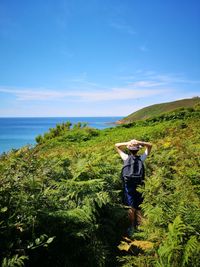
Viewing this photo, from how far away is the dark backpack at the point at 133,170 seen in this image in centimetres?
661

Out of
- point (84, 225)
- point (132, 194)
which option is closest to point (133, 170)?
point (132, 194)

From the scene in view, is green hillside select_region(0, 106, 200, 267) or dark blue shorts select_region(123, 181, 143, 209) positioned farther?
dark blue shorts select_region(123, 181, 143, 209)

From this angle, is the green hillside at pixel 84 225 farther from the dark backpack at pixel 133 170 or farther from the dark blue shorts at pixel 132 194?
the dark backpack at pixel 133 170

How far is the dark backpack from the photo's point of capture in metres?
6.61

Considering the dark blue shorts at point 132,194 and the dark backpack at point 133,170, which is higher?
the dark backpack at point 133,170

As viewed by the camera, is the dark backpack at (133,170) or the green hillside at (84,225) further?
the dark backpack at (133,170)

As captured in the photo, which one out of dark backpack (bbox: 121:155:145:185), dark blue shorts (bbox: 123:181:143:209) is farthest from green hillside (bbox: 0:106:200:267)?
dark backpack (bbox: 121:155:145:185)

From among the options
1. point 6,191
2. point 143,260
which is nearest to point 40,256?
point 6,191

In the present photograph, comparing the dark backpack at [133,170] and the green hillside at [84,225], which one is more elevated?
the dark backpack at [133,170]

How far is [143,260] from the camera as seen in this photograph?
4.07 metres

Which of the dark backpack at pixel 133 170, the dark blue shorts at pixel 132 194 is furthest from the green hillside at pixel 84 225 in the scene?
the dark backpack at pixel 133 170

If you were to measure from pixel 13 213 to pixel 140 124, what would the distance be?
100 feet

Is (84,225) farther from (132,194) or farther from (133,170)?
(133,170)

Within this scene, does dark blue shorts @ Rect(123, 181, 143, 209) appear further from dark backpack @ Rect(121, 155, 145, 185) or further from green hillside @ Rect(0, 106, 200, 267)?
green hillside @ Rect(0, 106, 200, 267)
